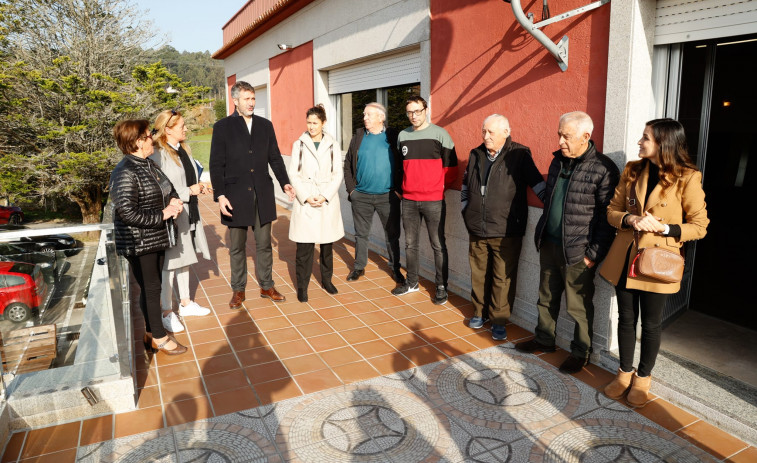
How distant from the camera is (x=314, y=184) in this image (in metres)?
5.11

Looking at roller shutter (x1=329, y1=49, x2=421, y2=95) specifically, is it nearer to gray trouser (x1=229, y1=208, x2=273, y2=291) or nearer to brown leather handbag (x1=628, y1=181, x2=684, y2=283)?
gray trouser (x1=229, y1=208, x2=273, y2=291)

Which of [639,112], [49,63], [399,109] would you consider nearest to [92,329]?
[639,112]

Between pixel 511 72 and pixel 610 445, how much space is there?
306 cm

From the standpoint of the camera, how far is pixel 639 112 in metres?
3.61

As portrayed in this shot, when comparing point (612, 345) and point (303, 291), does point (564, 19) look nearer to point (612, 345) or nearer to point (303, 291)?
point (612, 345)

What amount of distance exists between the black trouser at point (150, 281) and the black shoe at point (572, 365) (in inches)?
118

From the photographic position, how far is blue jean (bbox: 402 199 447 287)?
16.7 feet

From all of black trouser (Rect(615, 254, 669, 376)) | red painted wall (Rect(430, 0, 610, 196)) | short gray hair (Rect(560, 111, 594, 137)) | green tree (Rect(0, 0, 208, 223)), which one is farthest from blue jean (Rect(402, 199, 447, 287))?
green tree (Rect(0, 0, 208, 223))

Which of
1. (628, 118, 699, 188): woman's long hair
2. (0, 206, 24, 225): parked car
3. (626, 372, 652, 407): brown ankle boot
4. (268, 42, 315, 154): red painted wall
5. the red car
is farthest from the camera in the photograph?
(0, 206, 24, 225): parked car

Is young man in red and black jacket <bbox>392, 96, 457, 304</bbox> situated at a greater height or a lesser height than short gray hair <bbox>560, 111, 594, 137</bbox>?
lesser

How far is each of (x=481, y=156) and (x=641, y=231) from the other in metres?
1.53

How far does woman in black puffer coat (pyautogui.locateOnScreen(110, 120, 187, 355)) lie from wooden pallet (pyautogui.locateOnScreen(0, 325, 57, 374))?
639 millimetres

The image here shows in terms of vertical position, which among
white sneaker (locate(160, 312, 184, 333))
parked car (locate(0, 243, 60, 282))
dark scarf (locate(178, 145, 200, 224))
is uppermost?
dark scarf (locate(178, 145, 200, 224))

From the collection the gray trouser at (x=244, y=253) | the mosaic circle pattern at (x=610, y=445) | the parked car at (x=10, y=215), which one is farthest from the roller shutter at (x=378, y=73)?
the parked car at (x=10, y=215)
